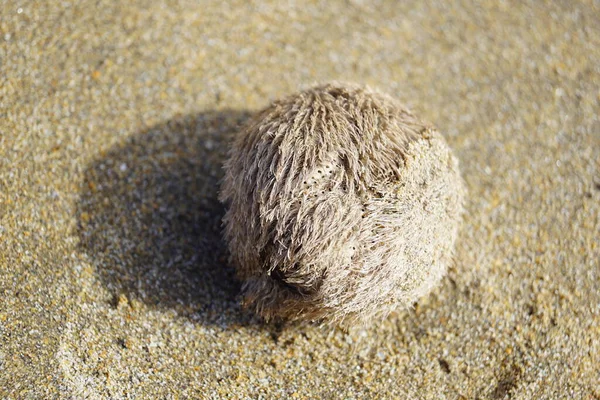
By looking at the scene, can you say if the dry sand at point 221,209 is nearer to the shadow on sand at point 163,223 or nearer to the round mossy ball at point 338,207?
the shadow on sand at point 163,223

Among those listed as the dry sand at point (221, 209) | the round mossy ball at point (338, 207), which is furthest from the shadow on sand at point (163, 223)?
the round mossy ball at point (338, 207)

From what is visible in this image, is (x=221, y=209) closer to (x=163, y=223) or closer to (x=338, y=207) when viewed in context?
(x=163, y=223)

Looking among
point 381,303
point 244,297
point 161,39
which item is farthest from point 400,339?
point 161,39

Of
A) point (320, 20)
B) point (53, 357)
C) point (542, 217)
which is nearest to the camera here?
Result: point (53, 357)

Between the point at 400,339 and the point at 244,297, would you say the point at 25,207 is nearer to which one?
the point at 244,297

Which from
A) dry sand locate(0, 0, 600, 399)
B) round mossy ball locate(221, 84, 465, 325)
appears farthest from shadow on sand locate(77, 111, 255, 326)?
round mossy ball locate(221, 84, 465, 325)

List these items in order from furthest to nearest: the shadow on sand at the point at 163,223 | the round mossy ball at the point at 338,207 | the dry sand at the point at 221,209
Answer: the shadow on sand at the point at 163,223 → the dry sand at the point at 221,209 → the round mossy ball at the point at 338,207

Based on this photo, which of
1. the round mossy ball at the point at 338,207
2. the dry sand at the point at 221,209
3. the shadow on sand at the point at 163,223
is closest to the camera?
the round mossy ball at the point at 338,207
